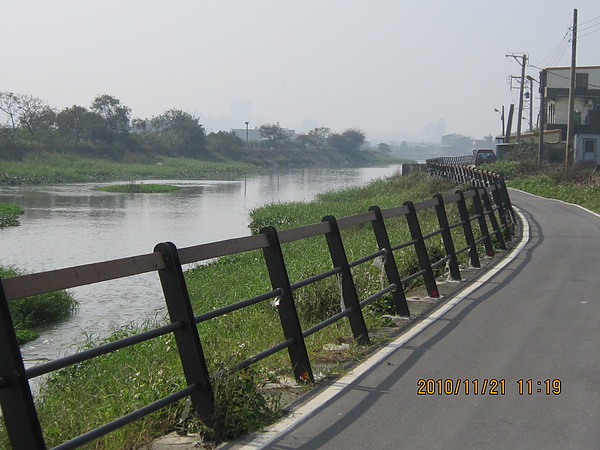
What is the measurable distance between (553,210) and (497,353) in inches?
861

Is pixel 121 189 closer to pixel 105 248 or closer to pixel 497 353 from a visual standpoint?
pixel 105 248

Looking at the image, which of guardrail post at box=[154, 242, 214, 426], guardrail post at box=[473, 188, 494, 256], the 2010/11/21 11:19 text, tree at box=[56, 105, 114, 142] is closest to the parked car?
guardrail post at box=[473, 188, 494, 256]

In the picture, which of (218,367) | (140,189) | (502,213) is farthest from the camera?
(140,189)

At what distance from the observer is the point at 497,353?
23.0 feet

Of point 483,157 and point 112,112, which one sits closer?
point 483,157

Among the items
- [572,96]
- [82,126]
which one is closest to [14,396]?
[572,96]

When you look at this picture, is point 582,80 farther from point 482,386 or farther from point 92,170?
point 482,386

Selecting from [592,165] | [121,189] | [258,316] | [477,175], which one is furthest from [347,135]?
[258,316]

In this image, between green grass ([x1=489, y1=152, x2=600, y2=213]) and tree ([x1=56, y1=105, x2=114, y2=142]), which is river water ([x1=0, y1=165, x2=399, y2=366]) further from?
tree ([x1=56, y1=105, x2=114, y2=142])

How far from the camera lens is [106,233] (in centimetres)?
3538

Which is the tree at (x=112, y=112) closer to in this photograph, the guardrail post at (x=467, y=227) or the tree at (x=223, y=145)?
the tree at (x=223, y=145)

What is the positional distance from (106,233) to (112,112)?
8300 cm

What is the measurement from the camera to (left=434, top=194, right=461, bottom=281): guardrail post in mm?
10891

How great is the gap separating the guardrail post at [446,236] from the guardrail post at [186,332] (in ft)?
21.4
